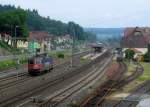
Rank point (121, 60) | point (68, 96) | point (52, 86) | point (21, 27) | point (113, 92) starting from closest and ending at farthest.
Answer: point (68, 96) → point (113, 92) → point (52, 86) → point (121, 60) → point (21, 27)

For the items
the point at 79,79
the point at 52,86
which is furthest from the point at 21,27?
the point at 52,86

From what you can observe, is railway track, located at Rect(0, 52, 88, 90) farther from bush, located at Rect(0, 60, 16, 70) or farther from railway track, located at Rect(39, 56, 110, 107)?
bush, located at Rect(0, 60, 16, 70)

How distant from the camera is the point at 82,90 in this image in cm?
4606

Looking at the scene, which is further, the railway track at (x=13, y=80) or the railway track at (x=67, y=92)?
the railway track at (x=13, y=80)

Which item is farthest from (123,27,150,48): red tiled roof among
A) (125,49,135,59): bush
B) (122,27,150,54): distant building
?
(125,49,135,59): bush

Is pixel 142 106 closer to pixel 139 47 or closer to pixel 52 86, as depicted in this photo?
pixel 52 86

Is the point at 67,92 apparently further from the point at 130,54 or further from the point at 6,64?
the point at 130,54

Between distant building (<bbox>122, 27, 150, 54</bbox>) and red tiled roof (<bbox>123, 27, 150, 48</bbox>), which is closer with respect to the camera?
distant building (<bbox>122, 27, 150, 54</bbox>)

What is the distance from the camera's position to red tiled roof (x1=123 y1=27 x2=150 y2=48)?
130625 millimetres

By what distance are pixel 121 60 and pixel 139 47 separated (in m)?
29.7

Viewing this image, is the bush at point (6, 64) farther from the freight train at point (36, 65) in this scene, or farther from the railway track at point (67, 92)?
the railway track at point (67, 92)

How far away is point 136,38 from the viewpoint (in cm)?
13462

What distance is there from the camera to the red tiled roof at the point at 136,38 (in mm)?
130625

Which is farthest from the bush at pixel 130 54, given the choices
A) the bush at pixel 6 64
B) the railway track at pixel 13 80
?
the railway track at pixel 13 80
